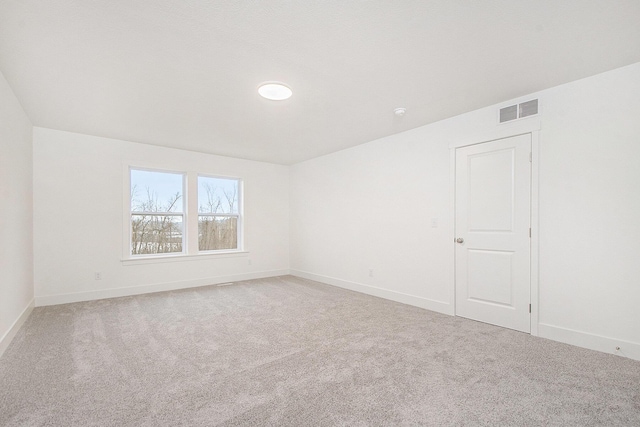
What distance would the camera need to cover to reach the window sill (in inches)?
187

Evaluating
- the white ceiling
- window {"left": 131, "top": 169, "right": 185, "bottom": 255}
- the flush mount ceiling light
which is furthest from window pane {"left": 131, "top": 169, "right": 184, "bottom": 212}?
the flush mount ceiling light

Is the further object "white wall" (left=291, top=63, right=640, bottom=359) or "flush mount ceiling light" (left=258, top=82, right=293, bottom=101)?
"flush mount ceiling light" (left=258, top=82, right=293, bottom=101)

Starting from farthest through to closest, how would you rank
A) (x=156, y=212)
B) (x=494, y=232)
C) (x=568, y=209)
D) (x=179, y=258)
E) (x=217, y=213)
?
1. (x=217, y=213)
2. (x=179, y=258)
3. (x=156, y=212)
4. (x=494, y=232)
5. (x=568, y=209)

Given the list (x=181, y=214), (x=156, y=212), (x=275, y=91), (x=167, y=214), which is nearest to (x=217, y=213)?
(x=181, y=214)

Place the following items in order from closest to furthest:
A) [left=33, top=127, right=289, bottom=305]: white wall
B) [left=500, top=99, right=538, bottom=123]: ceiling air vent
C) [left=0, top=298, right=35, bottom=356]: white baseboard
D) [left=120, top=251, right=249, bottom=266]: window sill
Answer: [left=0, top=298, right=35, bottom=356]: white baseboard → [left=500, top=99, right=538, bottom=123]: ceiling air vent → [left=33, top=127, right=289, bottom=305]: white wall → [left=120, top=251, right=249, bottom=266]: window sill

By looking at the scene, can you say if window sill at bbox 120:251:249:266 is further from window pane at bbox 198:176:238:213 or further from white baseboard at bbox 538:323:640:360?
white baseboard at bbox 538:323:640:360

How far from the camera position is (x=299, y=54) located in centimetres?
232

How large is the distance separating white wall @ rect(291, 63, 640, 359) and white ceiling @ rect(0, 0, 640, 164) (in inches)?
10.9

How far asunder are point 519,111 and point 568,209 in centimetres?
111

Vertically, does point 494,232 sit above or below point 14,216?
below

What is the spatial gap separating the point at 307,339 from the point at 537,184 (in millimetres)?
2795

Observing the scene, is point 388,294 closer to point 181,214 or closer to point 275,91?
point 275,91

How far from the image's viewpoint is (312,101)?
3.20 m

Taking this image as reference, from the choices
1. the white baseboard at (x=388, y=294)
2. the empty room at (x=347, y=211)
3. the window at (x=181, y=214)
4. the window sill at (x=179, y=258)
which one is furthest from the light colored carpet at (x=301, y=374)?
the window at (x=181, y=214)
